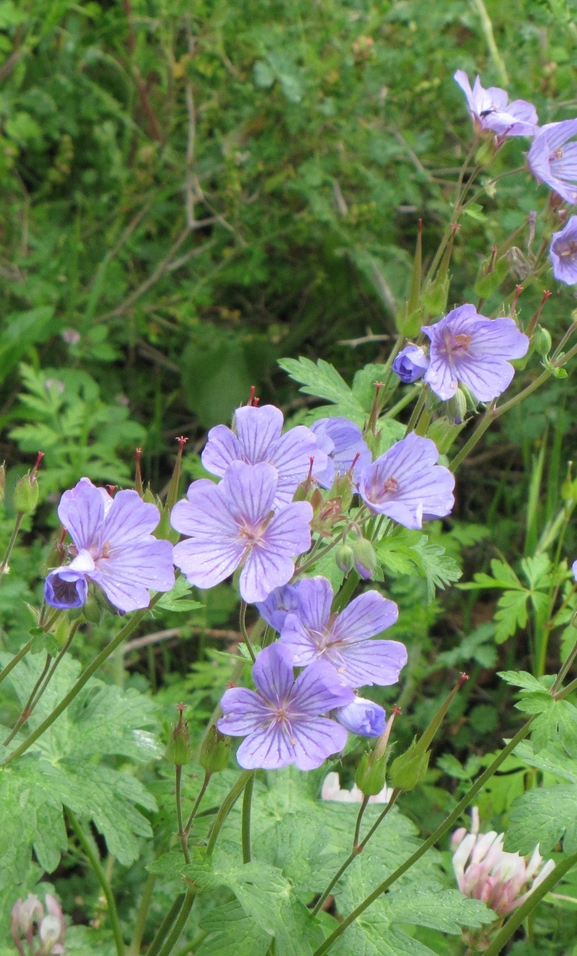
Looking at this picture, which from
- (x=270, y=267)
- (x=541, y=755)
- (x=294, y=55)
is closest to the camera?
(x=541, y=755)

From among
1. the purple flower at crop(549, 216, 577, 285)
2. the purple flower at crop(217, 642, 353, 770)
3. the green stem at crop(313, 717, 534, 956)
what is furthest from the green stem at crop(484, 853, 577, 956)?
the purple flower at crop(549, 216, 577, 285)

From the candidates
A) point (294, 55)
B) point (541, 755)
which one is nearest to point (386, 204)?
point (294, 55)

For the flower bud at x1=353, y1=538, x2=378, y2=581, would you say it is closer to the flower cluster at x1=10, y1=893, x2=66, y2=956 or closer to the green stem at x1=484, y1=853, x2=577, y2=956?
the green stem at x1=484, y1=853, x2=577, y2=956

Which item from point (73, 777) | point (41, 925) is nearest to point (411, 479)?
point (73, 777)

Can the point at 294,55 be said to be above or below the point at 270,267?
above

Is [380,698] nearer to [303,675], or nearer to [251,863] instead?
[251,863]

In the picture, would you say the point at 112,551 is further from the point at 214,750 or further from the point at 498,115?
the point at 498,115
